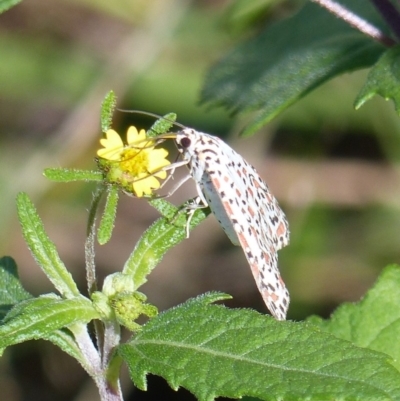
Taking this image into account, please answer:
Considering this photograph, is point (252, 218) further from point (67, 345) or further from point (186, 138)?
point (67, 345)

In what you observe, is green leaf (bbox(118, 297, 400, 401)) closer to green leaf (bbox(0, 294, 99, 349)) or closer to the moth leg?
green leaf (bbox(0, 294, 99, 349))

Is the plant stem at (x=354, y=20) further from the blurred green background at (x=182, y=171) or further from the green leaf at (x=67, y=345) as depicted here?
the blurred green background at (x=182, y=171)

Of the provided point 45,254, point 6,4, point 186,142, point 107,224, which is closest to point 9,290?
point 45,254

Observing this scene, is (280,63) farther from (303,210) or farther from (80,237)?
(80,237)

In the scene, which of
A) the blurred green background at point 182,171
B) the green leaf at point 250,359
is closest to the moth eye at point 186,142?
the green leaf at point 250,359

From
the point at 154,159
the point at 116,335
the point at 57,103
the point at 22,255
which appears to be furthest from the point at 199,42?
the point at 116,335

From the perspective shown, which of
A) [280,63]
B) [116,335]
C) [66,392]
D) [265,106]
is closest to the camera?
[116,335]

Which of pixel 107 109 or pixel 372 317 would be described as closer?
pixel 107 109

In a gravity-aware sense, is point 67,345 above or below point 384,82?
below
